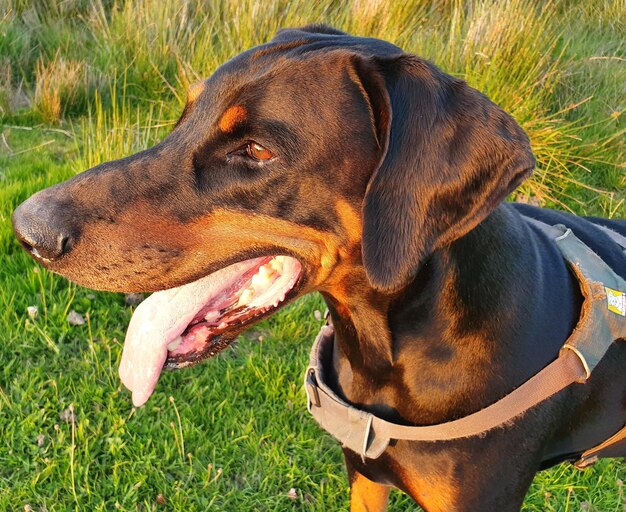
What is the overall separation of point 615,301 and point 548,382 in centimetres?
34

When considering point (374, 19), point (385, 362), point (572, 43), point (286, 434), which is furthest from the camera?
point (572, 43)

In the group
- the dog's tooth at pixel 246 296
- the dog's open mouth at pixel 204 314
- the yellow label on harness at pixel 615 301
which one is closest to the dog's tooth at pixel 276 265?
the dog's open mouth at pixel 204 314

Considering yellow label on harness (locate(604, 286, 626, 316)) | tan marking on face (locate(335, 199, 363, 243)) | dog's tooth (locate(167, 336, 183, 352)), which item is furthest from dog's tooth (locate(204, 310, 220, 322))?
yellow label on harness (locate(604, 286, 626, 316))

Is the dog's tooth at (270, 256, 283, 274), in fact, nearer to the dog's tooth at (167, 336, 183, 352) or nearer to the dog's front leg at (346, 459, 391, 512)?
the dog's tooth at (167, 336, 183, 352)

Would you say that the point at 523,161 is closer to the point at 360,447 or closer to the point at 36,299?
the point at 360,447

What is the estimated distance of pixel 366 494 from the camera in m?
2.70

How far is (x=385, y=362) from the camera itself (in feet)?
7.07

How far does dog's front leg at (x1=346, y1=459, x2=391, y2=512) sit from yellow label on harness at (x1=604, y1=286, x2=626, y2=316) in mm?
1106

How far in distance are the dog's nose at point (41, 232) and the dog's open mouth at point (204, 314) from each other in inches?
16.7

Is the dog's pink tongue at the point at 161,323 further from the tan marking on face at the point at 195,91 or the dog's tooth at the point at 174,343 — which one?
the tan marking on face at the point at 195,91

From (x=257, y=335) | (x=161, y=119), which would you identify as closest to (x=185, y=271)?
(x=257, y=335)

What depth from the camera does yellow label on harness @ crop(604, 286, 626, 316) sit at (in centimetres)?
214

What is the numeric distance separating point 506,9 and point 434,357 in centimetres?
437

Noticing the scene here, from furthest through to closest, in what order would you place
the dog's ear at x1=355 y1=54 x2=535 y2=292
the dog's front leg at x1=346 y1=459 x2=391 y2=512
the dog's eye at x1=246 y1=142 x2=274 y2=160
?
the dog's front leg at x1=346 y1=459 x2=391 y2=512 → the dog's eye at x1=246 y1=142 x2=274 y2=160 → the dog's ear at x1=355 y1=54 x2=535 y2=292
